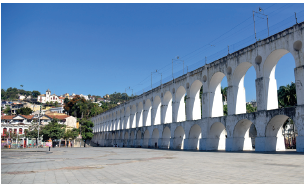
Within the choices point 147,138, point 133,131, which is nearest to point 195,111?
point 147,138

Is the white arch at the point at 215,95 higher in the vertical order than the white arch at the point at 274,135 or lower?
higher

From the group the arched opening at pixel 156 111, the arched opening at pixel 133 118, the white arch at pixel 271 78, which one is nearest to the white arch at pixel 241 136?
the white arch at pixel 271 78

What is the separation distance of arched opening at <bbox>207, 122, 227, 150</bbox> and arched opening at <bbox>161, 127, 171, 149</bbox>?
960 centimetres

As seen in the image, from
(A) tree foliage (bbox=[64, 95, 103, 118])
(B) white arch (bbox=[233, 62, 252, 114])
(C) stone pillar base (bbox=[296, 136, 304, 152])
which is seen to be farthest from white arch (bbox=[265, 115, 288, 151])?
(A) tree foliage (bbox=[64, 95, 103, 118])

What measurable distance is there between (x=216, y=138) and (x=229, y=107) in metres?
3.84

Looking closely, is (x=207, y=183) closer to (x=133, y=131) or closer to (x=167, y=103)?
(x=167, y=103)

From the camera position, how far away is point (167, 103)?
125ft

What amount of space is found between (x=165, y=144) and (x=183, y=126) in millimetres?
5931

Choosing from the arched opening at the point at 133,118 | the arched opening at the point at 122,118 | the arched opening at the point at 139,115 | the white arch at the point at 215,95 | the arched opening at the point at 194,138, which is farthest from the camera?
the arched opening at the point at 122,118

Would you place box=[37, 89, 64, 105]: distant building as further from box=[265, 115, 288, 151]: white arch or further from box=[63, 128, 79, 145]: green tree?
box=[265, 115, 288, 151]: white arch

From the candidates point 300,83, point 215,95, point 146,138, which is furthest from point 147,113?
point 300,83

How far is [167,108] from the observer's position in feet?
123

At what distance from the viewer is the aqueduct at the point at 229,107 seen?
2053 centimetres

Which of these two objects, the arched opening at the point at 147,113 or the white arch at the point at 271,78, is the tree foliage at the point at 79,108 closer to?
the arched opening at the point at 147,113
